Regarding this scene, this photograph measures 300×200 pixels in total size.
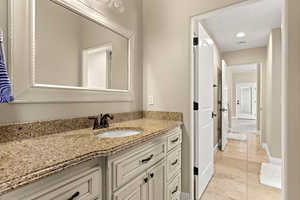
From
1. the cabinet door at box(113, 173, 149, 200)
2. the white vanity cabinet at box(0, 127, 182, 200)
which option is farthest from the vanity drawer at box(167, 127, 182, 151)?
the cabinet door at box(113, 173, 149, 200)

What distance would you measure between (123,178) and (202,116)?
1399 millimetres

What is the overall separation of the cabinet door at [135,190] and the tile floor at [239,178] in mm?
1219

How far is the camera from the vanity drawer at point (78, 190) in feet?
1.99

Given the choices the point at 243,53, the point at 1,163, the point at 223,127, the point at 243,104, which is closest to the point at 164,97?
the point at 1,163

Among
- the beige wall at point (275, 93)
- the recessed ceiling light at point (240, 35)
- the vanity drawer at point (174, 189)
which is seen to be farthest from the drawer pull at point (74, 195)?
the recessed ceiling light at point (240, 35)

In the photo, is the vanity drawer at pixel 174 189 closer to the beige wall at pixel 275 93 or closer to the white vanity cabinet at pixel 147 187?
the white vanity cabinet at pixel 147 187

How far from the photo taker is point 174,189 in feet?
5.32

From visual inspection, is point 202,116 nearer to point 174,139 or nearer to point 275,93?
point 174,139

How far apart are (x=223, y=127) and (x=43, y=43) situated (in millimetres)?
3676

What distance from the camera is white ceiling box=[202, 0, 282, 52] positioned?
7.91 ft

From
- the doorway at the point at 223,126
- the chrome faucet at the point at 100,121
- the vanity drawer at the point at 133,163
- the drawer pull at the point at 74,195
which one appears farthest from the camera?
the doorway at the point at 223,126

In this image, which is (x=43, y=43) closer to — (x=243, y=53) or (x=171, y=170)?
(x=171, y=170)

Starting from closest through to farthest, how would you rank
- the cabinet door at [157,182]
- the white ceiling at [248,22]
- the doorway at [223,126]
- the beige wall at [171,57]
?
the cabinet door at [157,182] → the beige wall at [171,57] → the doorway at [223,126] → the white ceiling at [248,22]

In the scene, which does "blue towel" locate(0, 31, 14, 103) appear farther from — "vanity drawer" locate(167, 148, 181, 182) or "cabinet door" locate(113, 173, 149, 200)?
"vanity drawer" locate(167, 148, 181, 182)
